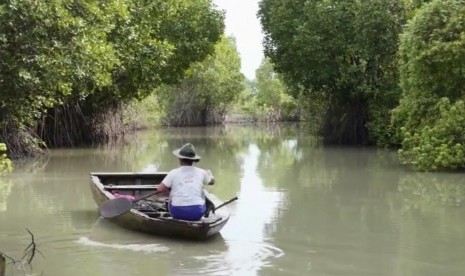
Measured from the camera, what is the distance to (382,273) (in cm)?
681

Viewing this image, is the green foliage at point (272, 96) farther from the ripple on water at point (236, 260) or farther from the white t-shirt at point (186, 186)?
the ripple on water at point (236, 260)

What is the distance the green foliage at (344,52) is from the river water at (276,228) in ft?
22.6

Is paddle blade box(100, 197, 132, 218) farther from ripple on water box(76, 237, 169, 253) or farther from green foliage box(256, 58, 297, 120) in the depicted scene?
green foliage box(256, 58, 297, 120)

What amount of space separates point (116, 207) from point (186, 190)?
110cm

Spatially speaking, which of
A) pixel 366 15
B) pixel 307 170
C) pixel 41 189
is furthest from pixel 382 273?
pixel 366 15

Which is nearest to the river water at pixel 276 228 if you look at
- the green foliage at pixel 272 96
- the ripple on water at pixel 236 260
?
the ripple on water at pixel 236 260

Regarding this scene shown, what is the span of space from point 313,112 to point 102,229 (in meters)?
21.4

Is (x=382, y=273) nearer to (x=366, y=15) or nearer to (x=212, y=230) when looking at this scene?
(x=212, y=230)

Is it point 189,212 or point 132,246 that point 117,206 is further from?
point 189,212

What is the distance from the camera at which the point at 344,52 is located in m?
23.5

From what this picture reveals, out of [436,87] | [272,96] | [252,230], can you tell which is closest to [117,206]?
[252,230]

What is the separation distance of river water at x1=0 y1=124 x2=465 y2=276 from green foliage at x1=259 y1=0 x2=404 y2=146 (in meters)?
6.90

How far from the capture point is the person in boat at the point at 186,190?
26.0ft

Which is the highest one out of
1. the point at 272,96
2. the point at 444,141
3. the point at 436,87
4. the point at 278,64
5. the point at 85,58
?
the point at 278,64
